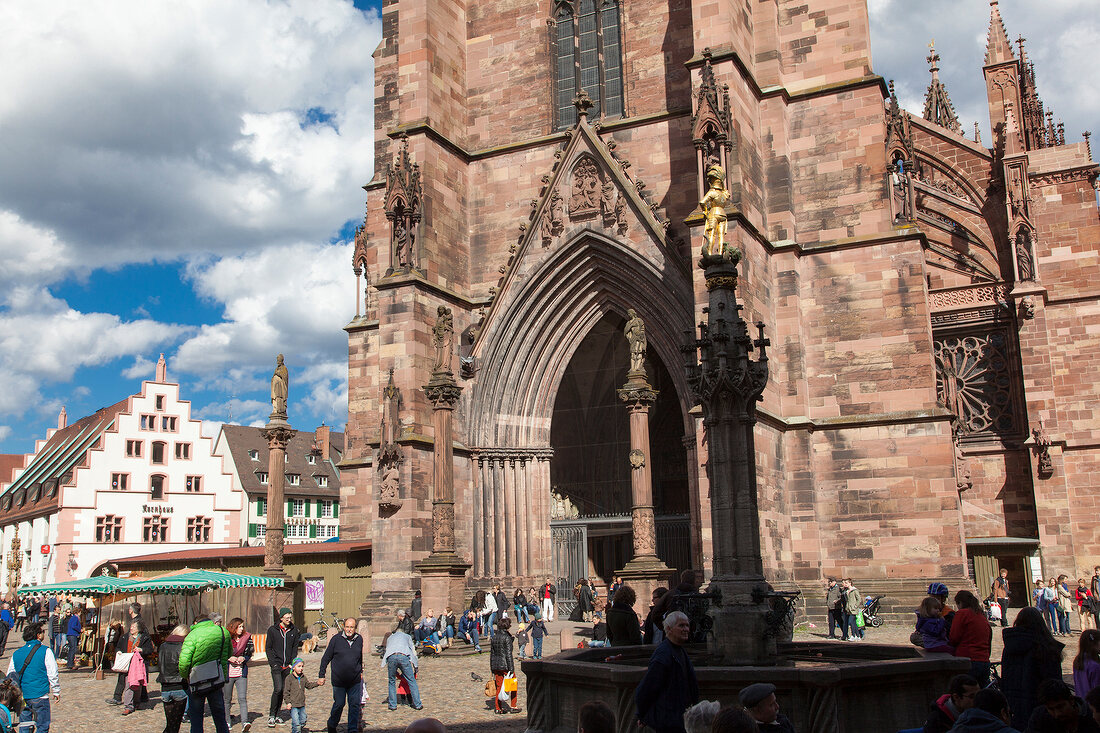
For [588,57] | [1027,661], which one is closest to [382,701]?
[1027,661]

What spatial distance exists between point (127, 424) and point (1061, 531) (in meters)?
42.1

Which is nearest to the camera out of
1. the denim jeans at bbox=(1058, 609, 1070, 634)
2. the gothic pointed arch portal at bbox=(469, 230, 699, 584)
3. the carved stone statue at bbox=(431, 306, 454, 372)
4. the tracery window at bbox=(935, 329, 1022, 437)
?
the carved stone statue at bbox=(431, 306, 454, 372)

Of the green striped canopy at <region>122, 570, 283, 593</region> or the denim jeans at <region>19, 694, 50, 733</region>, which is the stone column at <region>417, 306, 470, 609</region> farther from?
the denim jeans at <region>19, 694, 50, 733</region>

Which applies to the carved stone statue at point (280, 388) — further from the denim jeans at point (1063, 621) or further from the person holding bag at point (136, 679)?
the denim jeans at point (1063, 621)

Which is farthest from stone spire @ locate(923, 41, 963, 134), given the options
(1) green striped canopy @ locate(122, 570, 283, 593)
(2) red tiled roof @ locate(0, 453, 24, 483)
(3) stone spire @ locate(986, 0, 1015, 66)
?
(2) red tiled roof @ locate(0, 453, 24, 483)

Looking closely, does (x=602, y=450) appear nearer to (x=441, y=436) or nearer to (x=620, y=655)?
(x=441, y=436)

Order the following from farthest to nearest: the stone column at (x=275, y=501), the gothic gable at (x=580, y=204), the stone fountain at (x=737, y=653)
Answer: the gothic gable at (x=580, y=204) → the stone column at (x=275, y=501) → the stone fountain at (x=737, y=653)

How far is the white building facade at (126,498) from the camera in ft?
152

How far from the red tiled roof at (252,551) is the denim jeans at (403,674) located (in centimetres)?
1182

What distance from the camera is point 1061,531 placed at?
→ 934 inches

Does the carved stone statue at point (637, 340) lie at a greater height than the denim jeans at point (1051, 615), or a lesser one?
greater

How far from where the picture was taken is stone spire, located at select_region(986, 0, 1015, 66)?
29.6 meters

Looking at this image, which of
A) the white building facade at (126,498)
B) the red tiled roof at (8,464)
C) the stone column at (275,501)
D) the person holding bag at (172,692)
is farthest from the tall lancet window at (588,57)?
the red tiled roof at (8,464)

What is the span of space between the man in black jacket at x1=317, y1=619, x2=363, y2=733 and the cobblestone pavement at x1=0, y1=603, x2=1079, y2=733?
88cm
